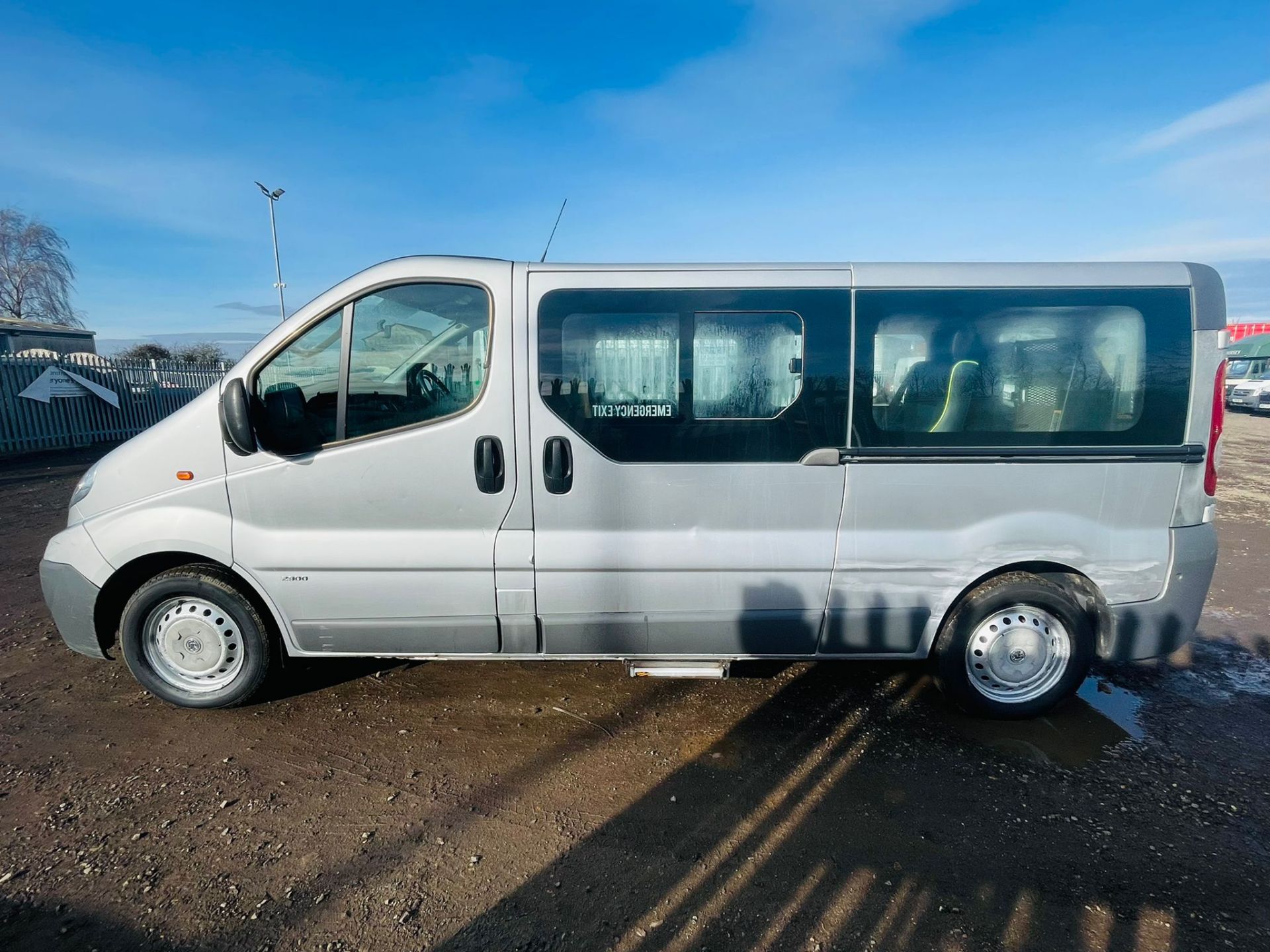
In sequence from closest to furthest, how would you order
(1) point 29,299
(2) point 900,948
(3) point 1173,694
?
(2) point 900,948, (3) point 1173,694, (1) point 29,299

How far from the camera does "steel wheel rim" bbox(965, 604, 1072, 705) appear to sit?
345 cm

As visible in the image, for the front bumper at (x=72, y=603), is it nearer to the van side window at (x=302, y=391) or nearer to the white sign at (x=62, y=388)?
the van side window at (x=302, y=391)

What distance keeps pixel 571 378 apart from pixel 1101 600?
298 centimetres

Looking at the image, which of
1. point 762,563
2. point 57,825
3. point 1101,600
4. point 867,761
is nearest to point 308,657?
point 57,825

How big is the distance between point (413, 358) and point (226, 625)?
1.79 m

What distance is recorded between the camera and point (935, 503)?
329cm

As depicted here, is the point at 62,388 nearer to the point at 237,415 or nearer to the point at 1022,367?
the point at 237,415

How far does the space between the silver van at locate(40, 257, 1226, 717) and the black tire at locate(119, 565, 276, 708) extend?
3cm

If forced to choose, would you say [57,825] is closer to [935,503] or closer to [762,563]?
[762,563]

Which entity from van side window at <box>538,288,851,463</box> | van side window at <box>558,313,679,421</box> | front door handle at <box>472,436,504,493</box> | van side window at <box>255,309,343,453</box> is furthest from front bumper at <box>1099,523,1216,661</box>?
van side window at <box>255,309,343,453</box>

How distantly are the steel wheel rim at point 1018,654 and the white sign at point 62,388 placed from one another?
16683mm

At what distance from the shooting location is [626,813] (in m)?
2.85

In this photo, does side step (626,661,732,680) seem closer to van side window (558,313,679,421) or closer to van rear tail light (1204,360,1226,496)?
van side window (558,313,679,421)

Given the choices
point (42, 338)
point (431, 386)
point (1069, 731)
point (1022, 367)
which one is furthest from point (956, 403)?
point (42, 338)
